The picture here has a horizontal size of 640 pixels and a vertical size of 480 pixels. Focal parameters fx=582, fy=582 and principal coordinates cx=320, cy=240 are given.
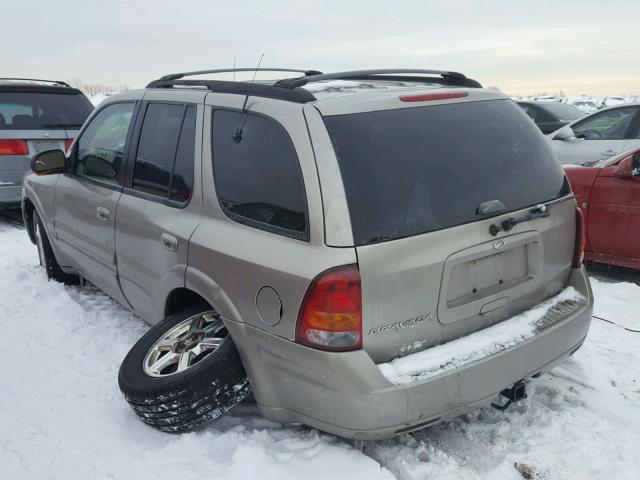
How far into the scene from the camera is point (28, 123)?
7672 millimetres

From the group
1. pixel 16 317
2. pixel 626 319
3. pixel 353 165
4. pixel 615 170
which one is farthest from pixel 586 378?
pixel 16 317

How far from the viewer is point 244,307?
259cm

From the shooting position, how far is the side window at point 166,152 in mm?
3111

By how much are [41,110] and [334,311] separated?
703 cm

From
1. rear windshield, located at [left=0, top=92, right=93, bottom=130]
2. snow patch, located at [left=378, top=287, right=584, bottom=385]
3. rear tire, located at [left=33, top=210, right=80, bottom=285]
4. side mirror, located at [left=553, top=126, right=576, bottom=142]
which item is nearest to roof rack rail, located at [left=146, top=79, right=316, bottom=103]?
snow patch, located at [left=378, top=287, right=584, bottom=385]

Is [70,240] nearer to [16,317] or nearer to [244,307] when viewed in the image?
[16,317]

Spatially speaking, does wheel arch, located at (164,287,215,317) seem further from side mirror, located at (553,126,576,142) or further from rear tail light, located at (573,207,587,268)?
side mirror, located at (553,126,576,142)

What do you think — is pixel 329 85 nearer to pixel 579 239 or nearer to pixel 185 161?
pixel 185 161

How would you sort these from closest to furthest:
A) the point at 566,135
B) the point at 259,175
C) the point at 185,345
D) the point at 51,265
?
the point at 259,175, the point at 185,345, the point at 51,265, the point at 566,135

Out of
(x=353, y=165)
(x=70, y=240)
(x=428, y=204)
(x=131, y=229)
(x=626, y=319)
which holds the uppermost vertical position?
(x=353, y=165)

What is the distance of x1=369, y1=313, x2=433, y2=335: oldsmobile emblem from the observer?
235 cm

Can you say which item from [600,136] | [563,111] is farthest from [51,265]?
[563,111]

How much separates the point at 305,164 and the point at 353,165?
20cm

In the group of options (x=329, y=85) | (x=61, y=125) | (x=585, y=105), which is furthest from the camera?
(x=585, y=105)
